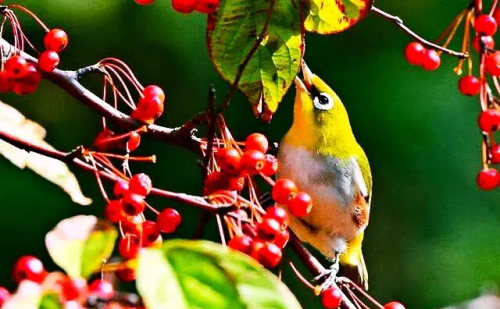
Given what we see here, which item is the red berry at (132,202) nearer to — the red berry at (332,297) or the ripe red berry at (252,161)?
the ripe red berry at (252,161)

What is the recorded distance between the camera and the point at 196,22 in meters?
2.40

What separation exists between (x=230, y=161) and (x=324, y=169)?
2.18ft

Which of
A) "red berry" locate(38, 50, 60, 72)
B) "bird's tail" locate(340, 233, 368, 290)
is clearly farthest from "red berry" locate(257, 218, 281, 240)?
"bird's tail" locate(340, 233, 368, 290)

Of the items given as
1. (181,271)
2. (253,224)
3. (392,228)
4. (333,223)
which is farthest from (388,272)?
(181,271)

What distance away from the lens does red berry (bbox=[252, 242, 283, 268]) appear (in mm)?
640

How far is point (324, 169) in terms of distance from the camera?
4.37 feet

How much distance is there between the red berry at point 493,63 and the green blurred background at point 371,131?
1.44 m

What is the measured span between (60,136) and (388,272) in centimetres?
101

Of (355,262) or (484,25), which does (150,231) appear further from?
(355,262)

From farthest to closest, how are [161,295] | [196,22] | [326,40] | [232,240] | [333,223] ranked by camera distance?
[326,40] → [196,22] → [333,223] → [232,240] → [161,295]

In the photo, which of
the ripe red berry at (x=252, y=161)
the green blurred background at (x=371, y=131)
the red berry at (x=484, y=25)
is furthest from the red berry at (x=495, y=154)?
the green blurred background at (x=371, y=131)

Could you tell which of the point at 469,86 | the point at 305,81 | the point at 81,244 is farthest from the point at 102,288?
the point at 305,81

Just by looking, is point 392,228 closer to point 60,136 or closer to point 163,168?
point 163,168

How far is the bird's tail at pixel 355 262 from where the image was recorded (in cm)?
153
